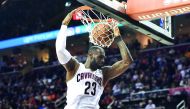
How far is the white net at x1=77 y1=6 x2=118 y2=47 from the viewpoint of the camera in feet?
17.8

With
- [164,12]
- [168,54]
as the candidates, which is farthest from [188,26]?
[164,12]

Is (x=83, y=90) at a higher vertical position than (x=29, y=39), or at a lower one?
higher

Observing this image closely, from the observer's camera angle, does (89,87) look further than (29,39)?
No

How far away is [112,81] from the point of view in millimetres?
18047

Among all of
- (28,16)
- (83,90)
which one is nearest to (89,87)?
(83,90)

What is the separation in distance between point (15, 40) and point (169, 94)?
36.9ft

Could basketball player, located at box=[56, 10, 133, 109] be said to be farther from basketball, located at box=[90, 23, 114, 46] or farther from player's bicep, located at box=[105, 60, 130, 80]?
basketball, located at box=[90, 23, 114, 46]

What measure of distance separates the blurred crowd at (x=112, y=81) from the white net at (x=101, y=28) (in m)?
9.24

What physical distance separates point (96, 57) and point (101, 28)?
0.59 metres

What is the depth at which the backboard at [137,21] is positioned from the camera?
17.4 ft

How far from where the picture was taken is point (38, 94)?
19188 millimetres

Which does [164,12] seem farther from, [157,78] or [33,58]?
[33,58]

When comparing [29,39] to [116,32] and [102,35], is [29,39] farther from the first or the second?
[116,32]

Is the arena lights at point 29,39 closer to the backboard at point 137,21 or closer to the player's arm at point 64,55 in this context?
the backboard at point 137,21
